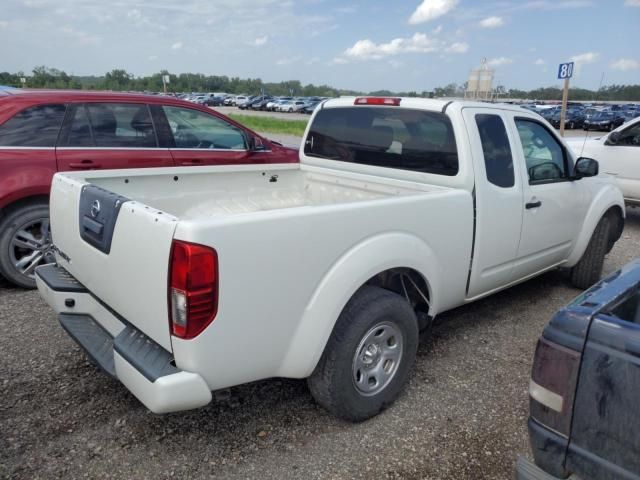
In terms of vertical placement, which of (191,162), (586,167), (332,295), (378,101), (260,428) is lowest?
(260,428)

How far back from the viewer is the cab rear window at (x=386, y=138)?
351cm

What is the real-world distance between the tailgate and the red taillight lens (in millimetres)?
2181

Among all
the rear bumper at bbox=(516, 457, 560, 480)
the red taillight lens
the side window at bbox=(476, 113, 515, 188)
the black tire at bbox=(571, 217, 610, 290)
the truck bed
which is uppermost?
the red taillight lens

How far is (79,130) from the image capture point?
475cm

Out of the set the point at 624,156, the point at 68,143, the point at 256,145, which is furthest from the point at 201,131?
the point at 624,156

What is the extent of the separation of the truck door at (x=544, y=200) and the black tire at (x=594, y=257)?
1.52 feet

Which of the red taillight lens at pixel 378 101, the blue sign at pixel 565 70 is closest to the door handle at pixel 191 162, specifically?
the red taillight lens at pixel 378 101

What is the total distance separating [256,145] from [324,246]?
3.63 meters

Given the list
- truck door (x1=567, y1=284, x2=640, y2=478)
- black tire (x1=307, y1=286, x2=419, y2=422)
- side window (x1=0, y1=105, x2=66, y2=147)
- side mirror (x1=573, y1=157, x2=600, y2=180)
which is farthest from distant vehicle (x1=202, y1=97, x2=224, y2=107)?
truck door (x1=567, y1=284, x2=640, y2=478)

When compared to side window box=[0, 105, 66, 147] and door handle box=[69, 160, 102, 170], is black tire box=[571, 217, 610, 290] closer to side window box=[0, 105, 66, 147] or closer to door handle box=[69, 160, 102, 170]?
door handle box=[69, 160, 102, 170]

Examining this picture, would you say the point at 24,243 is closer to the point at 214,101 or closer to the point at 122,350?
the point at 122,350

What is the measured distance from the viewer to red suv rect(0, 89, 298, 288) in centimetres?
443

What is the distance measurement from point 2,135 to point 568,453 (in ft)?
15.8

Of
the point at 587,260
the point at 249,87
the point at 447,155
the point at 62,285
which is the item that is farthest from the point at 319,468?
the point at 249,87
